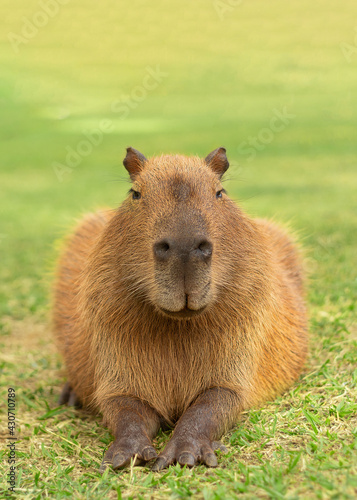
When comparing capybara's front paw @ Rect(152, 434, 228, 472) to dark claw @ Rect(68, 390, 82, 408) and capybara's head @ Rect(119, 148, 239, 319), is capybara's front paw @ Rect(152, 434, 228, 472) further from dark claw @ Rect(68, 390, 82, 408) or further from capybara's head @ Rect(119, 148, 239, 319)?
dark claw @ Rect(68, 390, 82, 408)

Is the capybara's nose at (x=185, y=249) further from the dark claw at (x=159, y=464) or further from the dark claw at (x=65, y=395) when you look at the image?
the dark claw at (x=65, y=395)

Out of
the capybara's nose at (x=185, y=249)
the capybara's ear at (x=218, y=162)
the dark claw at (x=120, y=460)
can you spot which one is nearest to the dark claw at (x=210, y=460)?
the dark claw at (x=120, y=460)

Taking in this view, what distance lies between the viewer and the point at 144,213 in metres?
3.12

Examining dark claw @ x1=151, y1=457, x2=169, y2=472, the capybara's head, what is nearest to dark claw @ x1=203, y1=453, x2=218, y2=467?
dark claw @ x1=151, y1=457, x2=169, y2=472

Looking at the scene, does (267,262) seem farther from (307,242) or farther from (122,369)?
(307,242)

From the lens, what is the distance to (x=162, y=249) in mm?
2791

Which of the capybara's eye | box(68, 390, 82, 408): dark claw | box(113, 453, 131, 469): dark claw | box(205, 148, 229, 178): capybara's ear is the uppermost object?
box(205, 148, 229, 178): capybara's ear

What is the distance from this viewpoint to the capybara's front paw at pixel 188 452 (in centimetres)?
288

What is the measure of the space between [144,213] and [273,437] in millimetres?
1189

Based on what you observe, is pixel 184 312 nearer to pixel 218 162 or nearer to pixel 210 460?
pixel 210 460

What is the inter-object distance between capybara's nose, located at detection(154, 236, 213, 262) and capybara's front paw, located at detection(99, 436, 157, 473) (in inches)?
34.1

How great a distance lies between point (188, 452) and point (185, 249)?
2.93 ft

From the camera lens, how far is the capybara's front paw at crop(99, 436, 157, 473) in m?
2.92

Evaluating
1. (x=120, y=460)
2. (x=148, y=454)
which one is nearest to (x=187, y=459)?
(x=148, y=454)
